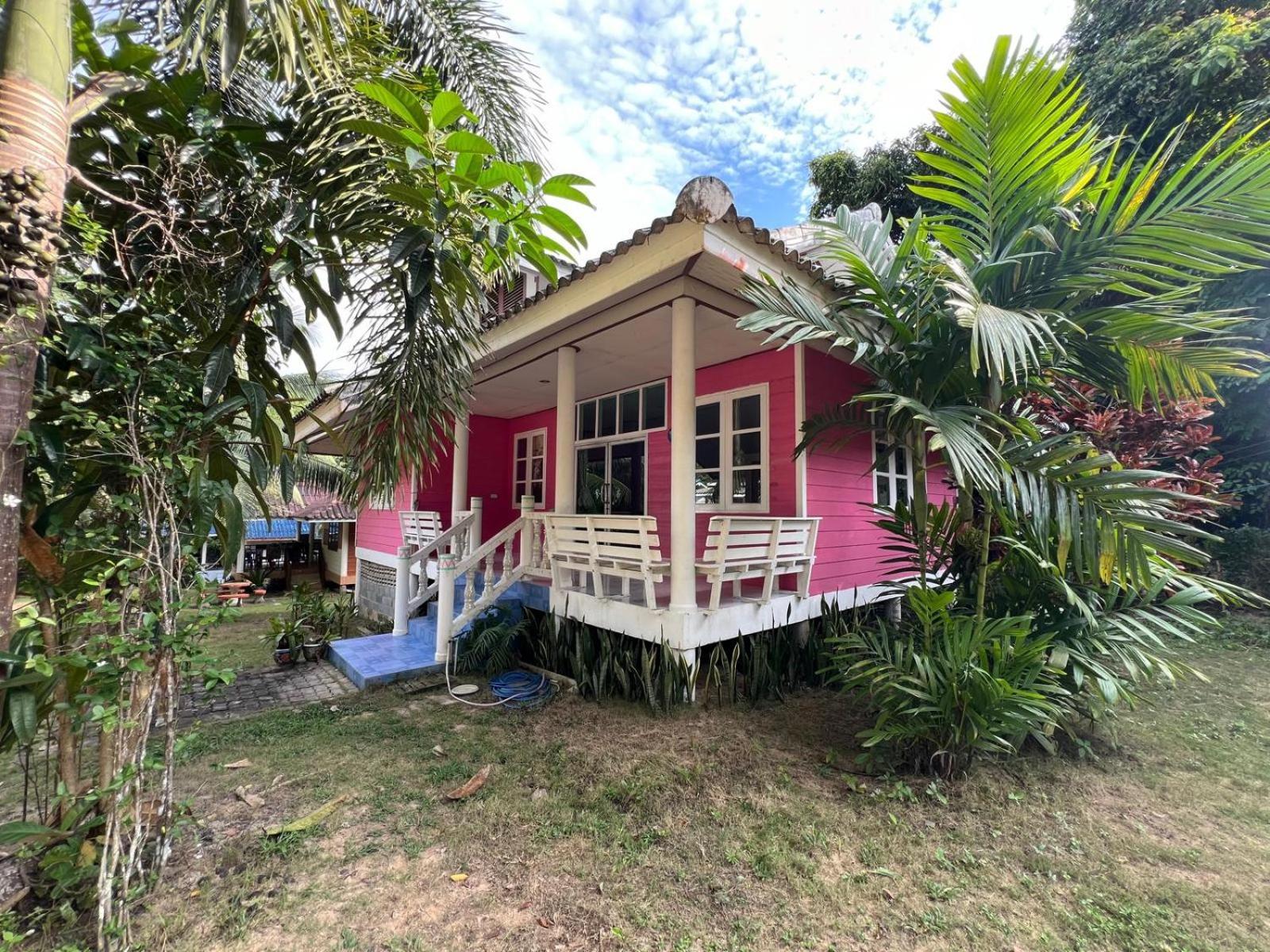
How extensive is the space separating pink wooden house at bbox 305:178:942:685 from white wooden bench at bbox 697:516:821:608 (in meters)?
0.02

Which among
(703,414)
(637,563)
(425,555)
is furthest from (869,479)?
(425,555)

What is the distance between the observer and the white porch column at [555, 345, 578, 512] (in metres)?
4.93

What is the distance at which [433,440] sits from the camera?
3.12m

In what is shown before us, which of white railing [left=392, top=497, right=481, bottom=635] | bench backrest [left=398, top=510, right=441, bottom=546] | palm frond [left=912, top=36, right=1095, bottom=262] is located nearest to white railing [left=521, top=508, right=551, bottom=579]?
white railing [left=392, top=497, right=481, bottom=635]

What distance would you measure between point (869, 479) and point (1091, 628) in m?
2.89

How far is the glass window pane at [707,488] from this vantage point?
577cm

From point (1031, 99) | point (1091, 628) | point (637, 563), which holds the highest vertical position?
point (1031, 99)

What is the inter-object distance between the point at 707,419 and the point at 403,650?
13.9ft

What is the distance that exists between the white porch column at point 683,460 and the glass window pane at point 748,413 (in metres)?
1.70

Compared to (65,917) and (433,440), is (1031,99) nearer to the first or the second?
(433,440)

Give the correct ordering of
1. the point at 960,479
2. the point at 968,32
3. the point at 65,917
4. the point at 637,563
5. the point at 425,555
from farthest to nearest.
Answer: the point at 425,555 → the point at 637,563 → the point at 968,32 → the point at 960,479 → the point at 65,917

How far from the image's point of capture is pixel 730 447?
5.68m

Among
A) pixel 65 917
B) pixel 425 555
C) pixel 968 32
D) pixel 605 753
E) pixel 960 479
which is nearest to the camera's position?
pixel 65 917

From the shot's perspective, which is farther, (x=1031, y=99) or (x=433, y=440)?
(x=433, y=440)
